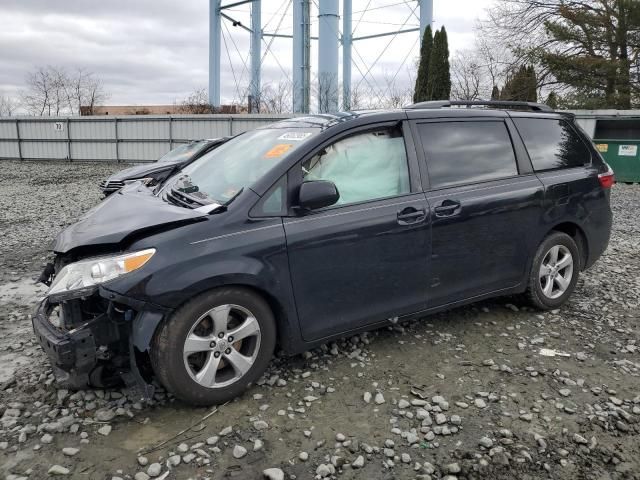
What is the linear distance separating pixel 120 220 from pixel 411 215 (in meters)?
1.92

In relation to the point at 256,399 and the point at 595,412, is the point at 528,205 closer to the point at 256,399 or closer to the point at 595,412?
the point at 595,412

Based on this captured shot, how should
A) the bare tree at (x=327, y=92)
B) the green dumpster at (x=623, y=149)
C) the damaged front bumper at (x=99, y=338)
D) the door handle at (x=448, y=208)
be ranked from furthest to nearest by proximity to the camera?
the bare tree at (x=327, y=92) → the green dumpster at (x=623, y=149) → the door handle at (x=448, y=208) → the damaged front bumper at (x=99, y=338)

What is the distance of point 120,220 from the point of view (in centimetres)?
320

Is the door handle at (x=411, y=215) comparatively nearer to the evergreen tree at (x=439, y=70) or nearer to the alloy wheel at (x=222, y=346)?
the alloy wheel at (x=222, y=346)

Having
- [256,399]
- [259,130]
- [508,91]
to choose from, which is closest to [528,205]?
[259,130]

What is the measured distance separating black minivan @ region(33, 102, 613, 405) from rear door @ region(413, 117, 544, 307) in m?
0.01

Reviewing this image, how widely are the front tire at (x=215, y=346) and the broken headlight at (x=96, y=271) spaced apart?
359mm

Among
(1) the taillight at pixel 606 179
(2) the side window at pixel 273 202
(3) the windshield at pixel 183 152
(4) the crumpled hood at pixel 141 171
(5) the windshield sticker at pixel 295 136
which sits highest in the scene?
(3) the windshield at pixel 183 152

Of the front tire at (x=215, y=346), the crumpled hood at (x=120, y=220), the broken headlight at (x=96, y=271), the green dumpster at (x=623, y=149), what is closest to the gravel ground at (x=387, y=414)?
the front tire at (x=215, y=346)

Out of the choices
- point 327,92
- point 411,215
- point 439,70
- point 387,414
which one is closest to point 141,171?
point 411,215

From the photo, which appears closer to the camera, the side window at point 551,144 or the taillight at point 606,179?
the side window at point 551,144

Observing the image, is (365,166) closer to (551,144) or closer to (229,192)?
(229,192)

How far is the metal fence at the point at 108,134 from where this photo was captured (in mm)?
22250

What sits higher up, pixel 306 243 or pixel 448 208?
pixel 448 208
